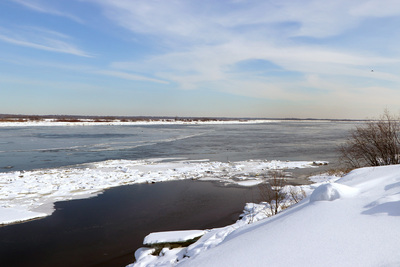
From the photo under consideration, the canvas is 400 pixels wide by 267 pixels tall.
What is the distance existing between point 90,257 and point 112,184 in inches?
305

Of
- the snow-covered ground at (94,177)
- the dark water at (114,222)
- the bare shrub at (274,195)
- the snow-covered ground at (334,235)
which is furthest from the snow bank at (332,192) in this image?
the snow-covered ground at (94,177)

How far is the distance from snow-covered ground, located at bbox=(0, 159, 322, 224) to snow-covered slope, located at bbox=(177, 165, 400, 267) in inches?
376

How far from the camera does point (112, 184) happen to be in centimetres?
1488

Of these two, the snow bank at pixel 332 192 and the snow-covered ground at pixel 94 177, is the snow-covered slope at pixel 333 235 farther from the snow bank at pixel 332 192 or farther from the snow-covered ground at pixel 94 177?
the snow-covered ground at pixel 94 177

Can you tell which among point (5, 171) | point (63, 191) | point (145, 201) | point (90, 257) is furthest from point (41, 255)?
point (5, 171)

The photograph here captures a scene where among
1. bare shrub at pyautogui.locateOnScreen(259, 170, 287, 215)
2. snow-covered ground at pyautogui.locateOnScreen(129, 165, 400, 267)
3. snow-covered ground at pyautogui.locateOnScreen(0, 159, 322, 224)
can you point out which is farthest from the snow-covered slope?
snow-covered ground at pyautogui.locateOnScreen(0, 159, 322, 224)

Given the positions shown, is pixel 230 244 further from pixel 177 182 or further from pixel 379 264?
pixel 177 182

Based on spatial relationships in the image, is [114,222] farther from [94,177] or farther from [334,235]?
[334,235]

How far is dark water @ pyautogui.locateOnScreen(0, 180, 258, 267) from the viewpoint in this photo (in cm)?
746

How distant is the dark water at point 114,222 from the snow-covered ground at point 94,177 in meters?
0.95

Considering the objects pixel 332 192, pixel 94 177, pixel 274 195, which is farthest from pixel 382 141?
pixel 94 177

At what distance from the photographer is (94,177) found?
628 inches

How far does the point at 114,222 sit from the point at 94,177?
275 inches

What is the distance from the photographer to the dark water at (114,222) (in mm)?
7457
